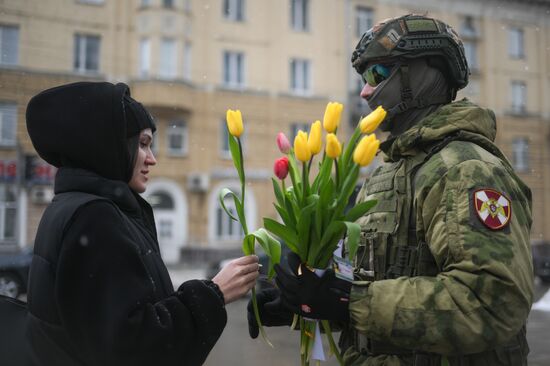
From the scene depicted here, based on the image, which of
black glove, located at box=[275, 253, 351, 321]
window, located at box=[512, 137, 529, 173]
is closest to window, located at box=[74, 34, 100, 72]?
window, located at box=[512, 137, 529, 173]

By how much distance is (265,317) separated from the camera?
2090 mm

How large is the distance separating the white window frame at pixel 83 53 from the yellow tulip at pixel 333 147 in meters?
18.3

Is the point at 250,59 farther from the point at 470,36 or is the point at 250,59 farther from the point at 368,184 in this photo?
the point at 368,184

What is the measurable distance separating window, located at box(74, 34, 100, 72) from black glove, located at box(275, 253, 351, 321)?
18261mm

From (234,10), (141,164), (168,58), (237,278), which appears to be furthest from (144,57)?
(237,278)

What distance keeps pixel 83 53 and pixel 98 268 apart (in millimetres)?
18409

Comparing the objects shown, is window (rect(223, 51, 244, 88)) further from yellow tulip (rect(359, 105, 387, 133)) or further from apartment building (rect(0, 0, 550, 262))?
yellow tulip (rect(359, 105, 387, 133))

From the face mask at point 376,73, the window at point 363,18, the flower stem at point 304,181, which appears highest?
the window at point 363,18

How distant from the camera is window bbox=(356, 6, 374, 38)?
69.6ft

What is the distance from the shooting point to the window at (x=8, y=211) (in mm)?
17484

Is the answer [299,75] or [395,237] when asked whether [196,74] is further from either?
[395,237]

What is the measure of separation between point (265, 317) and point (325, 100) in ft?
63.4

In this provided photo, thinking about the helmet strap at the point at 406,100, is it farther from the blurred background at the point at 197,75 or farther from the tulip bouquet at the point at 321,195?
the blurred background at the point at 197,75

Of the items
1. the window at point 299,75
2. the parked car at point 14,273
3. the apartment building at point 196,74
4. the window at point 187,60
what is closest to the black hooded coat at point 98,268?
the parked car at point 14,273
